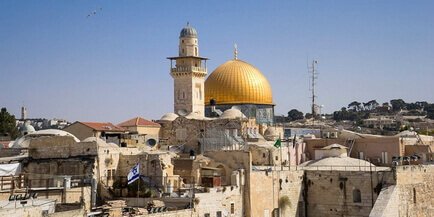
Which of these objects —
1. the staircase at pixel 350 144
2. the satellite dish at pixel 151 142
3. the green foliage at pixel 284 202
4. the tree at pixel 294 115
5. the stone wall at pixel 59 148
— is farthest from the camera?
the tree at pixel 294 115

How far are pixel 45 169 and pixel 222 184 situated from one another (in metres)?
7.02

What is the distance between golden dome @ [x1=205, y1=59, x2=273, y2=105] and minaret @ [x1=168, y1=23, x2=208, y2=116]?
4.02ft

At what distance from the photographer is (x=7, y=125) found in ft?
156

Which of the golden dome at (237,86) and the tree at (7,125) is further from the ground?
the golden dome at (237,86)

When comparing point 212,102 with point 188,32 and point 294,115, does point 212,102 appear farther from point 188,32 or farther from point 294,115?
point 294,115

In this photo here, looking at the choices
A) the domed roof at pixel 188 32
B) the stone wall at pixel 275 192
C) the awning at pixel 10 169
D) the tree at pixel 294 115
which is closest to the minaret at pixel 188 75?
the domed roof at pixel 188 32

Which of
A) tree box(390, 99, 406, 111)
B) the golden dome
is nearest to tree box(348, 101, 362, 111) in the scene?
tree box(390, 99, 406, 111)

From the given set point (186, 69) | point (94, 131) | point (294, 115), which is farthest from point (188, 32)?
point (294, 115)

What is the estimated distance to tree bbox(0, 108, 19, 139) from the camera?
47.2 metres

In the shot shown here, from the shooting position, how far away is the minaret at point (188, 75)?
3909 centimetres

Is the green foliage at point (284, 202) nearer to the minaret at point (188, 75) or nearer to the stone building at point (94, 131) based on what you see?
the stone building at point (94, 131)

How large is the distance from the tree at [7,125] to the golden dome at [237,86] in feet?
56.7

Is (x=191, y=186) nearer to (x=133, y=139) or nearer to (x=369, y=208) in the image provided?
(x=369, y=208)

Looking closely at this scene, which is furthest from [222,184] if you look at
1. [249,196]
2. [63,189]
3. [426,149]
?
[426,149]
